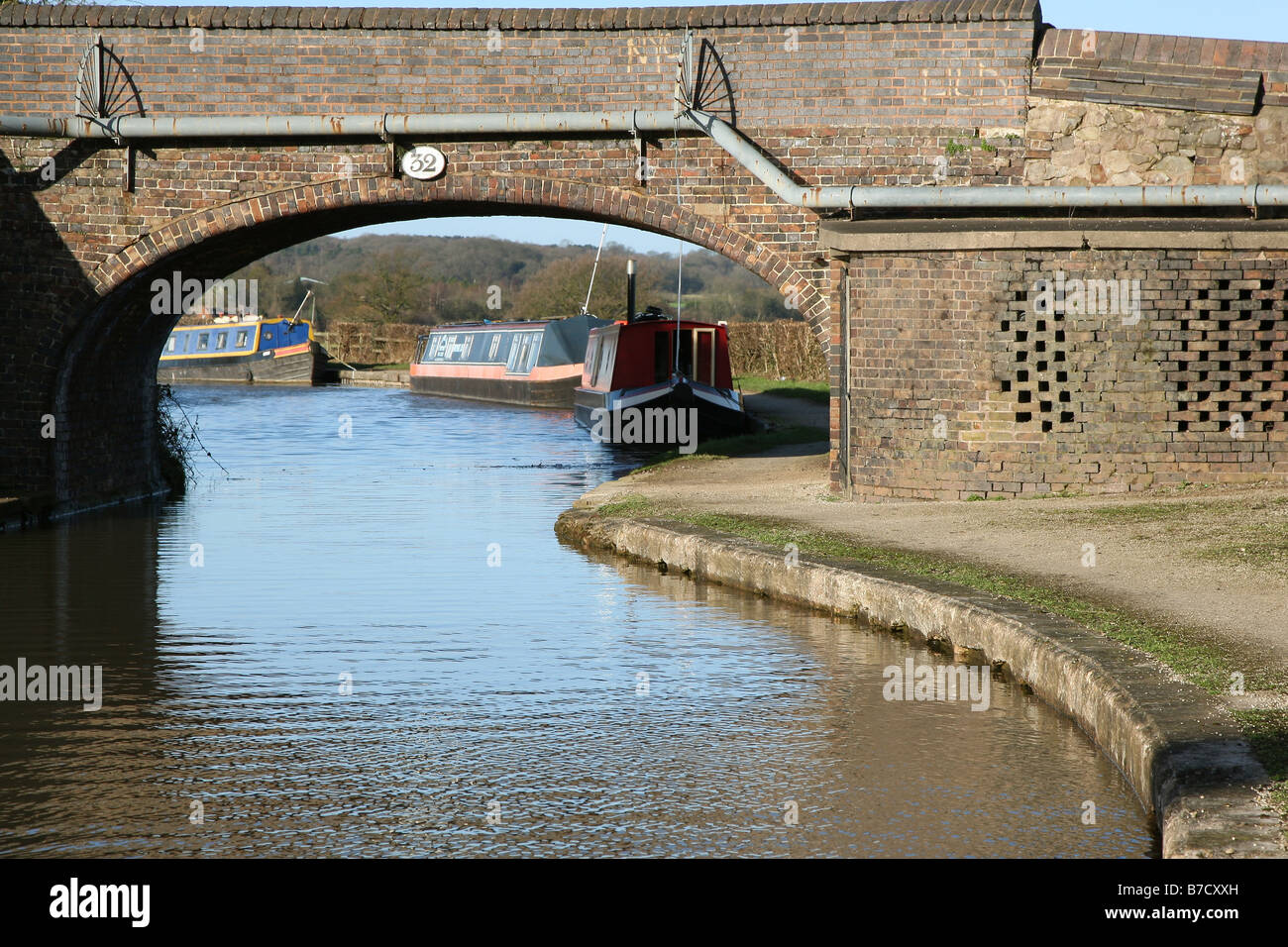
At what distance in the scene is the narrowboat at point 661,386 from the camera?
20.9m

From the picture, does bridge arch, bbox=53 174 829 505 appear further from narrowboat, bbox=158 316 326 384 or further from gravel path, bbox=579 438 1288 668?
narrowboat, bbox=158 316 326 384

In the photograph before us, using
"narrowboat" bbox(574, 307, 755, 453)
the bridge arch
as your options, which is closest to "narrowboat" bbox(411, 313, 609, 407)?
"narrowboat" bbox(574, 307, 755, 453)

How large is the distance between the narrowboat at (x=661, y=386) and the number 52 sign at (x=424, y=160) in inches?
377

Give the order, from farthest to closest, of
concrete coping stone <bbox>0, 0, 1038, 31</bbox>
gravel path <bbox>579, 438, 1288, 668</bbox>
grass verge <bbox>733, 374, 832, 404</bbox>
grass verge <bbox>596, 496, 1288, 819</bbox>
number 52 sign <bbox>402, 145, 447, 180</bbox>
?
grass verge <bbox>733, 374, 832, 404</bbox> < number 52 sign <bbox>402, 145, 447, 180</bbox> < concrete coping stone <bbox>0, 0, 1038, 31</bbox> < gravel path <bbox>579, 438, 1288, 668</bbox> < grass verge <bbox>596, 496, 1288, 819</bbox>

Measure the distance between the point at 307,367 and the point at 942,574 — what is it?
1478 inches

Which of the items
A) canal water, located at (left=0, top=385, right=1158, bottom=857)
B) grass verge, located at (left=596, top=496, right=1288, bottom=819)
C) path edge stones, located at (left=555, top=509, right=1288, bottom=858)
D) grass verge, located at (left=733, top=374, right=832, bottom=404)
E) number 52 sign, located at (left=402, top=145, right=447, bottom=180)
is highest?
number 52 sign, located at (left=402, top=145, right=447, bottom=180)

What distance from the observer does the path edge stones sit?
141 inches

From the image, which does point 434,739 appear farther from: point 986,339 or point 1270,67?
point 1270,67

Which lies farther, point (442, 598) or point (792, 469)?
point (792, 469)

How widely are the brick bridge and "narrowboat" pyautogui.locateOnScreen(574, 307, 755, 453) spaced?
922 cm
